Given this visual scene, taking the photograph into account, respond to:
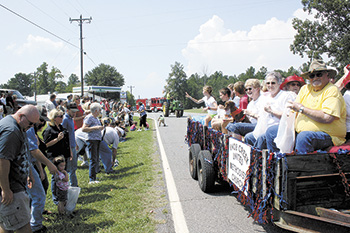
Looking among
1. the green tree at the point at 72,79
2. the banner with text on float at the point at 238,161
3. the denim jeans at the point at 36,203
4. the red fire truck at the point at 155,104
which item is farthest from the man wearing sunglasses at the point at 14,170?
the green tree at the point at 72,79

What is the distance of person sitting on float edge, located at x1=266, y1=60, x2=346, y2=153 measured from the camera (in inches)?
122

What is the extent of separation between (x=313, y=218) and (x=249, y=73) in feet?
395

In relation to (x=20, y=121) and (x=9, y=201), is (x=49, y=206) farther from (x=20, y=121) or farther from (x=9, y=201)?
(x=20, y=121)

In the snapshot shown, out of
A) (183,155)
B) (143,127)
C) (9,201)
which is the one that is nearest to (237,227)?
(9,201)

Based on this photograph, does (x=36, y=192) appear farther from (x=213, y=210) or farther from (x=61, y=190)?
(x=213, y=210)

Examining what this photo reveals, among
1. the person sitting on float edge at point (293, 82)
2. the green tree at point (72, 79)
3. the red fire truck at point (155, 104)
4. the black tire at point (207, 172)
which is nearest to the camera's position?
the person sitting on float edge at point (293, 82)

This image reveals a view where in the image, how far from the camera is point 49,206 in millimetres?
4945

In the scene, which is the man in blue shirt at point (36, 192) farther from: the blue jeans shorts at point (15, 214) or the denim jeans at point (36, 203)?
the blue jeans shorts at point (15, 214)

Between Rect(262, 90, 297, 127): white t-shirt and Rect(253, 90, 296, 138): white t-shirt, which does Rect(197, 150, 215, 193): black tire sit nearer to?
Rect(253, 90, 296, 138): white t-shirt

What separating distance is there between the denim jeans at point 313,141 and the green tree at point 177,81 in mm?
82301

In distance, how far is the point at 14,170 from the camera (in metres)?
2.98

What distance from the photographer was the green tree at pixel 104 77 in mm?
101438

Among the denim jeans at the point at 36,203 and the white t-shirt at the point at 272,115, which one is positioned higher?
the white t-shirt at the point at 272,115

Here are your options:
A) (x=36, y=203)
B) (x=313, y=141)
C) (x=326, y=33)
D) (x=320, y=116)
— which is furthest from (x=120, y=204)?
(x=326, y=33)
